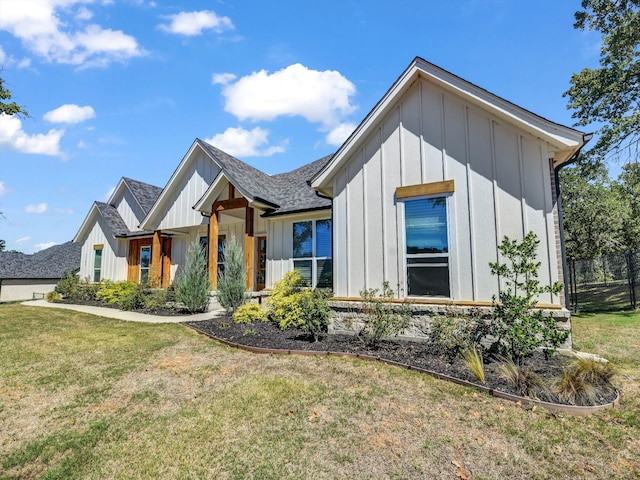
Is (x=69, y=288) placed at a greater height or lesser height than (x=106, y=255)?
lesser

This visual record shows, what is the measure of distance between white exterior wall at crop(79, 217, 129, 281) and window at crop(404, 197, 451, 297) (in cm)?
1874

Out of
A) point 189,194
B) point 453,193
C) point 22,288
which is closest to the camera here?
point 453,193

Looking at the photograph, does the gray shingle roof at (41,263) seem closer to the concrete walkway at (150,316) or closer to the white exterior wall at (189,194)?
the white exterior wall at (189,194)

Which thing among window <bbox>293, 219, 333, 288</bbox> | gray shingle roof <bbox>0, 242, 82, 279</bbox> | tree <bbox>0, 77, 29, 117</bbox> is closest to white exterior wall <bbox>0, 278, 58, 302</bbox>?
gray shingle roof <bbox>0, 242, 82, 279</bbox>

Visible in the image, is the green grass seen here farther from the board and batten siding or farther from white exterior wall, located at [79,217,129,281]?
white exterior wall, located at [79,217,129,281]

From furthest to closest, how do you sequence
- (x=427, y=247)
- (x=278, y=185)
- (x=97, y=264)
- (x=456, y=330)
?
(x=97, y=264) → (x=278, y=185) → (x=427, y=247) → (x=456, y=330)

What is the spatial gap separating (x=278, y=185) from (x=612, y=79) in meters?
15.9

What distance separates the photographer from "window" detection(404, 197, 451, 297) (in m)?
7.44

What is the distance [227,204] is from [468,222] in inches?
380

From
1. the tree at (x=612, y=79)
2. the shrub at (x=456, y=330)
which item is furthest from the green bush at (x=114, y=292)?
the tree at (x=612, y=79)

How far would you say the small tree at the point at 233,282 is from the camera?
1127cm

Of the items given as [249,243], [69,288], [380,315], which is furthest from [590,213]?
[69,288]

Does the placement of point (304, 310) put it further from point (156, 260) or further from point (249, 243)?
point (156, 260)

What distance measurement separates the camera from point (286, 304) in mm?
8883
